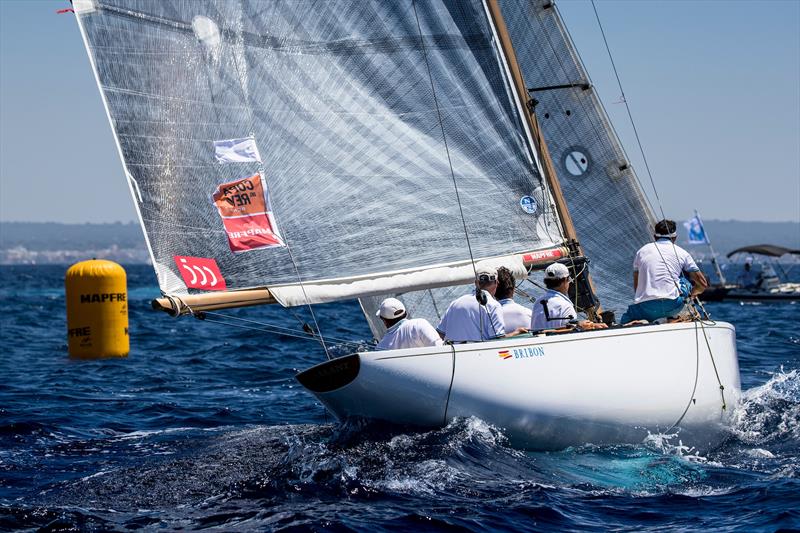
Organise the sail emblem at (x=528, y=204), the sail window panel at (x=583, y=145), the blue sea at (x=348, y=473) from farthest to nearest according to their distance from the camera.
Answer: the sail window panel at (x=583, y=145), the sail emblem at (x=528, y=204), the blue sea at (x=348, y=473)

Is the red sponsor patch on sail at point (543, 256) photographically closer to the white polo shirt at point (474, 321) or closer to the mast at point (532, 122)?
the mast at point (532, 122)

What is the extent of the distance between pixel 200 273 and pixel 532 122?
12.3ft

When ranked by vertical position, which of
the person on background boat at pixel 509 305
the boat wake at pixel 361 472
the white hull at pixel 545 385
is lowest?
the boat wake at pixel 361 472

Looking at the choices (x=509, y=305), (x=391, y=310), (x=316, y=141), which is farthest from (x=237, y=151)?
(x=509, y=305)

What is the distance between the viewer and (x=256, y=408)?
1316cm

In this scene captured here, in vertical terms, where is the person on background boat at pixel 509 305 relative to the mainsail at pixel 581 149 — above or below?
below

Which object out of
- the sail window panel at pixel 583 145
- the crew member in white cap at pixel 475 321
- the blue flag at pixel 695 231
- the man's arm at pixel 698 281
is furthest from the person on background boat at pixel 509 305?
the blue flag at pixel 695 231

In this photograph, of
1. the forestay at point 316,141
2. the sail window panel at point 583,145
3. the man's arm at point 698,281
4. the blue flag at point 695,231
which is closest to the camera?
the forestay at point 316,141

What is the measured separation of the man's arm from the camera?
10.3m

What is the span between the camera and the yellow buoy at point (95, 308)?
1833 centimetres

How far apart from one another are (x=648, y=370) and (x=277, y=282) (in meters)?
3.27

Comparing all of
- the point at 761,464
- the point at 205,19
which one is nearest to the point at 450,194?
the point at 205,19

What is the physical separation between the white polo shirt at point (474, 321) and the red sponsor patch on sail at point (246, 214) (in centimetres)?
165

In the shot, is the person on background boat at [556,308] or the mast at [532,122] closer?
the person on background boat at [556,308]
